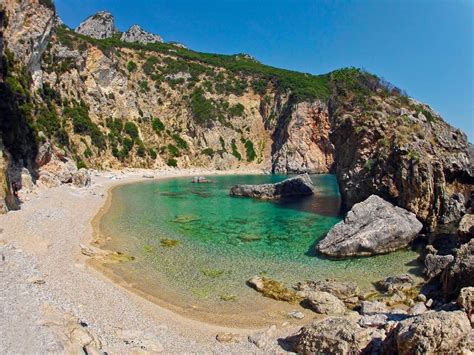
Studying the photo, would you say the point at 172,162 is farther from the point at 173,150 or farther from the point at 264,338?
the point at 264,338

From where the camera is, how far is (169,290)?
16109 mm

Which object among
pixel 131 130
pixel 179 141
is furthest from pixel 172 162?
pixel 131 130

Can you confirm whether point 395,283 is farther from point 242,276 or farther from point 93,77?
point 93,77

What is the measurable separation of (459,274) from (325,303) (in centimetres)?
524

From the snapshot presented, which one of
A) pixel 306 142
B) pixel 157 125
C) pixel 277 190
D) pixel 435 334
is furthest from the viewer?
pixel 306 142

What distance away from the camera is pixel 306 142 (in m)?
98.6

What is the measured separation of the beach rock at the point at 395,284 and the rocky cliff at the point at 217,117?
1074 centimetres

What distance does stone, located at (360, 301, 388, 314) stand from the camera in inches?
549

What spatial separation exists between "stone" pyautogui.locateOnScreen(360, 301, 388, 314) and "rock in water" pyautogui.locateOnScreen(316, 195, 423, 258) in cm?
663

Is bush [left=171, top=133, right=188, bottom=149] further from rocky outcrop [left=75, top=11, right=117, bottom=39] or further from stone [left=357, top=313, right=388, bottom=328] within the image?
stone [left=357, top=313, right=388, bottom=328]

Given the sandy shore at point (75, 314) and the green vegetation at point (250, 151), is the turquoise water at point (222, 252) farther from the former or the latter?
the green vegetation at point (250, 151)

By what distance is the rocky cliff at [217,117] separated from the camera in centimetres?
2925

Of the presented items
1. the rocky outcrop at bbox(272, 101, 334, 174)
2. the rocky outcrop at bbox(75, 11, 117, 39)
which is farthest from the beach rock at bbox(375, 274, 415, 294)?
the rocky outcrop at bbox(75, 11, 117, 39)

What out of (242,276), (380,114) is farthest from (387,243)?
(380,114)
